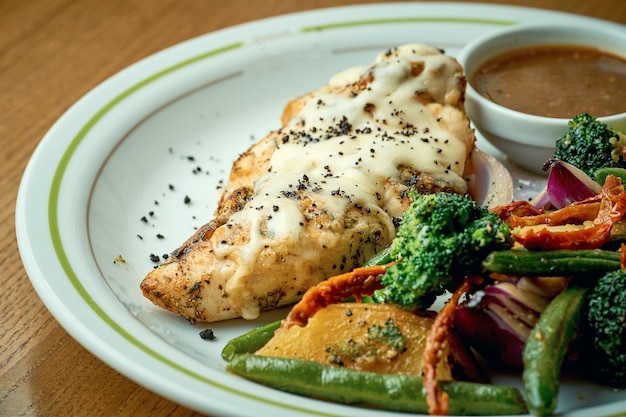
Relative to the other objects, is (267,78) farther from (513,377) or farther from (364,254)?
(513,377)

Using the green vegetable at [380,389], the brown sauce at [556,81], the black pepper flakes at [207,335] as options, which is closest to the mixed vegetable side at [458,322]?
the green vegetable at [380,389]

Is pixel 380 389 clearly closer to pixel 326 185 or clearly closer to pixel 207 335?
pixel 207 335

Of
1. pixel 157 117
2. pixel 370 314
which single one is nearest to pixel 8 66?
pixel 157 117

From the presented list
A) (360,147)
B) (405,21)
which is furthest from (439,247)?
(405,21)

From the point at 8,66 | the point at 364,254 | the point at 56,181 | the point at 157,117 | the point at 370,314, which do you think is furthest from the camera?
the point at 8,66

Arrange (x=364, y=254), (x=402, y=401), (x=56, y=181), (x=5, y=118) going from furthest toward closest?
(x=5, y=118) < (x=56, y=181) < (x=364, y=254) < (x=402, y=401)

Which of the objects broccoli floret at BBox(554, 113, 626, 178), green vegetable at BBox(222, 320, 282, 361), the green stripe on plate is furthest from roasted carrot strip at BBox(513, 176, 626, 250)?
the green stripe on plate
